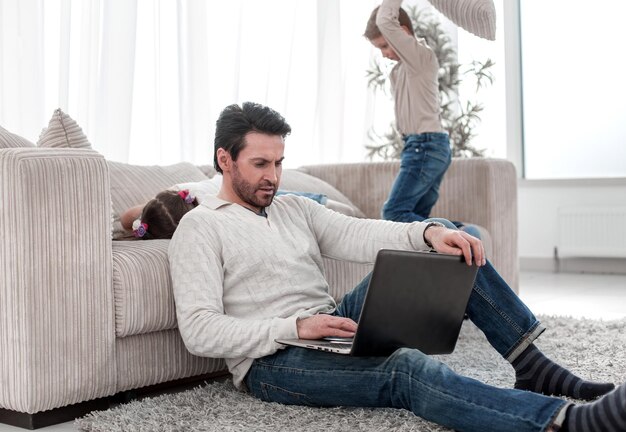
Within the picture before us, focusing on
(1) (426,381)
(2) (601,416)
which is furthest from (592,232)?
(2) (601,416)

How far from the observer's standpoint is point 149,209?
261cm

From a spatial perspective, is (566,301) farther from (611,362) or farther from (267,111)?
(267,111)

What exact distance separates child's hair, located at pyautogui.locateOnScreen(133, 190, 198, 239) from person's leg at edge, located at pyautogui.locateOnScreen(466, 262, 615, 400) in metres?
0.92

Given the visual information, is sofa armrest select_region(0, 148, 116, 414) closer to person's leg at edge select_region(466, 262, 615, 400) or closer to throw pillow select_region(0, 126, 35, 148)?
throw pillow select_region(0, 126, 35, 148)

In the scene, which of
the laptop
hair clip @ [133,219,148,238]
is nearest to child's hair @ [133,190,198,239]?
hair clip @ [133,219,148,238]

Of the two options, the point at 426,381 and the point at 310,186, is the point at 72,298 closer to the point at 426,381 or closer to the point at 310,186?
the point at 426,381

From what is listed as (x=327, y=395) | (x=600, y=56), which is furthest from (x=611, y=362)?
(x=600, y=56)

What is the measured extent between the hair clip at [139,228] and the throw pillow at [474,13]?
111 cm

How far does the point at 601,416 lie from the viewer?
1.50 m

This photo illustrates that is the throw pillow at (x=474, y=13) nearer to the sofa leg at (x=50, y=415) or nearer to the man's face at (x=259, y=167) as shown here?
the man's face at (x=259, y=167)

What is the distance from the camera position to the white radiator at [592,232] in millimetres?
5637

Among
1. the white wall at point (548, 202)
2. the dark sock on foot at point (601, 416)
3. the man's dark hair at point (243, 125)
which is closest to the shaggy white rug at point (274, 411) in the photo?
the dark sock on foot at point (601, 416)

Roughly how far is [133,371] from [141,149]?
2076 mm

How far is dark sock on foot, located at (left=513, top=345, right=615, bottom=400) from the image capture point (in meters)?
2.04
